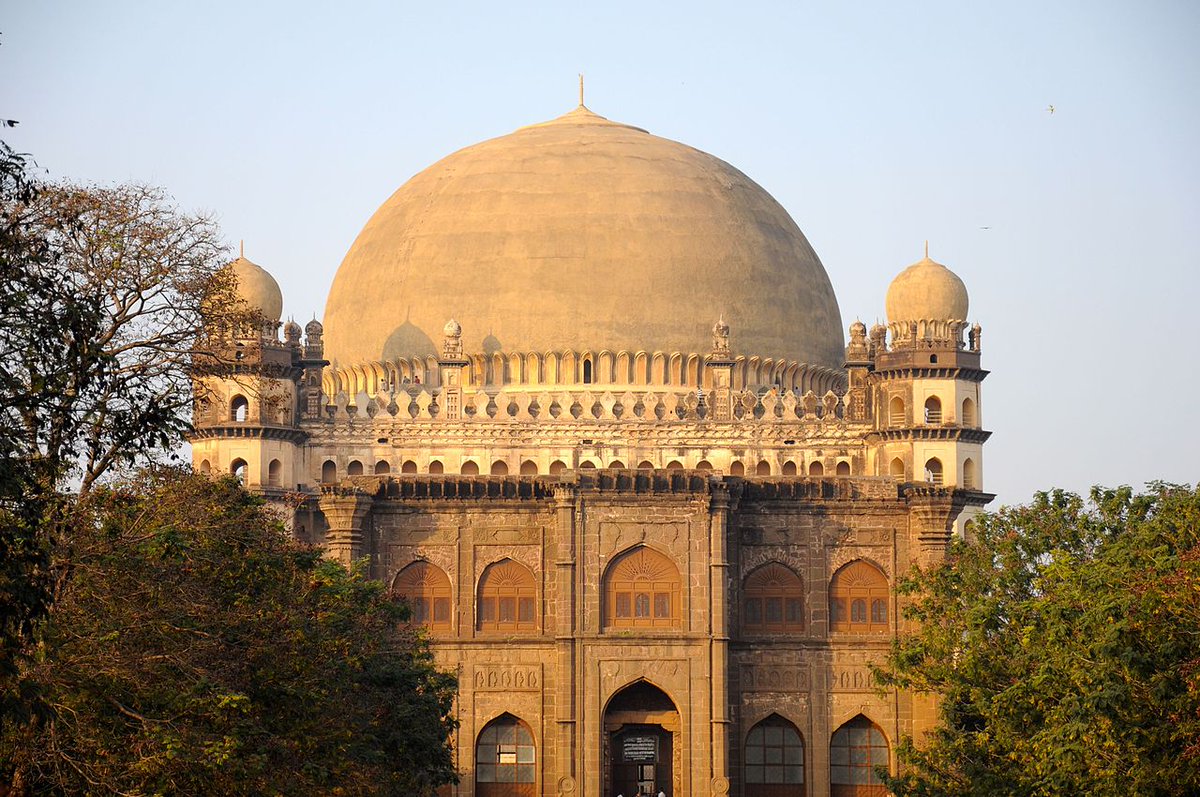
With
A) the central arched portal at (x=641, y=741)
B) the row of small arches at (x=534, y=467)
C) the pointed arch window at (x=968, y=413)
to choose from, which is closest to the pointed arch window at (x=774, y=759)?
the central arched portal at (x=641, y=741)

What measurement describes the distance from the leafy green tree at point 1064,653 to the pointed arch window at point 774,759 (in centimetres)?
342

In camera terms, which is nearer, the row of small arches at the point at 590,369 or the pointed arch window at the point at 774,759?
the pointed arch window at the point at 774,759

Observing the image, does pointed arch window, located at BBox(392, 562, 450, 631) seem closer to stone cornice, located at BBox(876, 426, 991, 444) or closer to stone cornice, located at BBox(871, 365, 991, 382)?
stone cornice, located at BBox(876, 426, 991, 444)

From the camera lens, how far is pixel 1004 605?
1843 inches

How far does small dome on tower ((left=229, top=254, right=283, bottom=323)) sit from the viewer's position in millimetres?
67750

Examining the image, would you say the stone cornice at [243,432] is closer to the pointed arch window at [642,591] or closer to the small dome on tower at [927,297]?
the pointed arch window at [642,591]

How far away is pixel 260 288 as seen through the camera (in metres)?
68.2

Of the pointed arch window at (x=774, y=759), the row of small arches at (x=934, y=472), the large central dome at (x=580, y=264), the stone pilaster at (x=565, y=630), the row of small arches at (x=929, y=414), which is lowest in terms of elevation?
the pointed arch window at (x=774, y=759)

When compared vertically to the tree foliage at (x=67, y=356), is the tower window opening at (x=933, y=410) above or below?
above

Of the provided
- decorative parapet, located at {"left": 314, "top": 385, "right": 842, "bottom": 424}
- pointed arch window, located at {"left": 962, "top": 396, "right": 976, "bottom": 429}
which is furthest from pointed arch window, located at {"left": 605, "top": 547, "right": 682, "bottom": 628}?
pointed arch window, located at {"left": 962, "top": 396, "right": 976, "bottom": 429}

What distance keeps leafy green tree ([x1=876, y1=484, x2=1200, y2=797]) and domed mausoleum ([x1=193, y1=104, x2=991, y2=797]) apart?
3.84 meters

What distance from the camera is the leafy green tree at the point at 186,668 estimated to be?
89.5 feet

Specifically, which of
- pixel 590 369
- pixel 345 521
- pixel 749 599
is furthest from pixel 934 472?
pixel 345 521

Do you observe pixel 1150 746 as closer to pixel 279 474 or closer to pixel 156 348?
pixel 156 348
